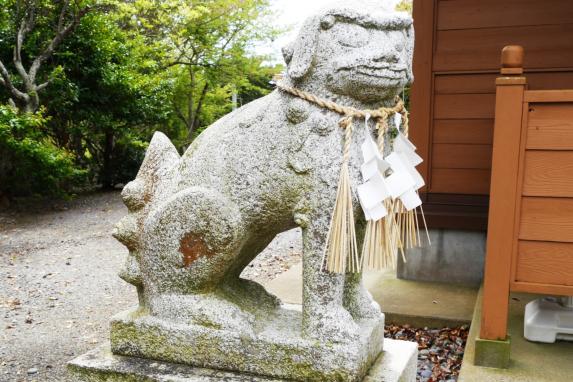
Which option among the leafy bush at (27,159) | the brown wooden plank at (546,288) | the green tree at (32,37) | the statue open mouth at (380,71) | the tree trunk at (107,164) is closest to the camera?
the statue open mouth at (380,71)

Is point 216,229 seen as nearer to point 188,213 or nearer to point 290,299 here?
point 188,213

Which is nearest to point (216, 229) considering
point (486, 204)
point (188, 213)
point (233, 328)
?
point (188, 213)

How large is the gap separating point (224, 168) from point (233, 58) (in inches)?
387

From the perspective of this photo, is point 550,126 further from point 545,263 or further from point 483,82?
point 483,82

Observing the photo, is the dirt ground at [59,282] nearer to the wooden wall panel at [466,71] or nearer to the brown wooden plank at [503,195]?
the wooden wall panel at [466,71]

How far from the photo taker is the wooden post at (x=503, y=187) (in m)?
2.80

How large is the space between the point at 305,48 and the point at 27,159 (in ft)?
22.7

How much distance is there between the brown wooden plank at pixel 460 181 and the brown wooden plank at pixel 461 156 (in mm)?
41

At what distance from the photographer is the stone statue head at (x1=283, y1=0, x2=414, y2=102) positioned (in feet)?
5.56

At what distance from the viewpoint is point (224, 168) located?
1865 millimetres

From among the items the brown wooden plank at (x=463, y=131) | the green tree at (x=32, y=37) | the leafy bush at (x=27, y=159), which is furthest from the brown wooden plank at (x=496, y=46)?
the green tree at (x=32, y=37)

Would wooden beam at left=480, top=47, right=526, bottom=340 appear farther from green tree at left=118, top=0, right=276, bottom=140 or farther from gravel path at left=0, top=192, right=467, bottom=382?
green tree at left=118, top=0, right=276, bottom=140

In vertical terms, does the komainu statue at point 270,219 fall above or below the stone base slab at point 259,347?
above

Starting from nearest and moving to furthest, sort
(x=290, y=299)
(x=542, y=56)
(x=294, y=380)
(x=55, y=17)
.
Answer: (x=294, y=380) → (x=290, y=299) → (x=542, y=56) → (x=55, y=17)
